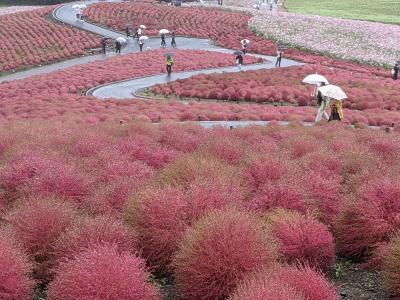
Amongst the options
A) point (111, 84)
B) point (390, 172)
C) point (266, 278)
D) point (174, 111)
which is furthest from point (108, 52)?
point (266, 278)

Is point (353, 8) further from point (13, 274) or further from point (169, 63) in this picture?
point (13, 274)

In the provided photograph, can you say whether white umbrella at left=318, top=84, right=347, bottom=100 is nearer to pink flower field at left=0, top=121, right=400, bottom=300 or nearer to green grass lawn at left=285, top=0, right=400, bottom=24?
pink flower field at left=0, top=121, right=400, bottom=300

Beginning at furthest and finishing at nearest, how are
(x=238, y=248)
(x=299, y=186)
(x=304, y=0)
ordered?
(x=304, y=0)
(x=299, y=186)
(x=238, y=248)

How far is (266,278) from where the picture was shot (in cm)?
694

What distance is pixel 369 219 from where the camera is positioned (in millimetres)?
9430

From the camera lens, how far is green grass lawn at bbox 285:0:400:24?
309 feet

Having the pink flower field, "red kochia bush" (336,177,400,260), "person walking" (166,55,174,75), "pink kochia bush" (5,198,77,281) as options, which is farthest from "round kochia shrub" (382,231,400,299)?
"person walking" (166,55,174,75)

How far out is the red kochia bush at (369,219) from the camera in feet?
30.9

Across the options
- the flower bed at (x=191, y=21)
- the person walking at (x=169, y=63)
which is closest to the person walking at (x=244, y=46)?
the flower bed at (x=191, y=21)

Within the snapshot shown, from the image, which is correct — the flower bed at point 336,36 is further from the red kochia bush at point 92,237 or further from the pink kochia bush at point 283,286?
the pink kochia bush at point 283,286

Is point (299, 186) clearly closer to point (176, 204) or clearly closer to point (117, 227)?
point (176, 204)

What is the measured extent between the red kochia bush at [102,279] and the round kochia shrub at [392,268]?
10.9 feet

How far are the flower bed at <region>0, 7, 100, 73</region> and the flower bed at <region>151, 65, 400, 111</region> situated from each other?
21732 mm

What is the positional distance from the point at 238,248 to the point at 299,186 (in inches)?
134
